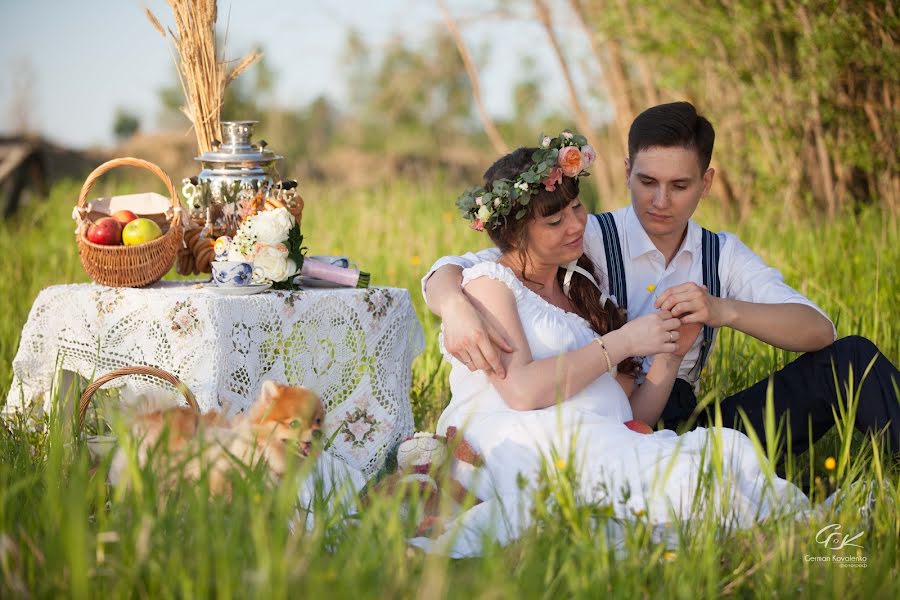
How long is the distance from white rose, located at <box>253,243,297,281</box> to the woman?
2.21ft

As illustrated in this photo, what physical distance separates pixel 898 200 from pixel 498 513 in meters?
5.74

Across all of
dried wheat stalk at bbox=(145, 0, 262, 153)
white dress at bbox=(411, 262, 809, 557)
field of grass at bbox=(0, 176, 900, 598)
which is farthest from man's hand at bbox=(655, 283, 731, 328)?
dried wheat stalk at bbox=(145, 0, 262, 153)

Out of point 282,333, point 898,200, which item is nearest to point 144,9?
point 282,333

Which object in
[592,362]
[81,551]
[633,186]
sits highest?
[633,186]

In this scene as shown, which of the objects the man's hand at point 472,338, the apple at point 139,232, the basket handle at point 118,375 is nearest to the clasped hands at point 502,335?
the man's hand at point 472,338

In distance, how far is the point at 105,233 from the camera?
3.27 m

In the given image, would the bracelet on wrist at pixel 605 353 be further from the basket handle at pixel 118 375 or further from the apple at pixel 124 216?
the apple at pixel 124 216

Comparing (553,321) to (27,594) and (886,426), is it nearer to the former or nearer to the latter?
(886,426)

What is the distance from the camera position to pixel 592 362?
2754 mm

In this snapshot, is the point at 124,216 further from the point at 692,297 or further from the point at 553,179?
the point at 692,297

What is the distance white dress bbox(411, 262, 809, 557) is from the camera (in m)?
2.37

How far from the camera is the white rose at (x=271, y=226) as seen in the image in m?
3.19
